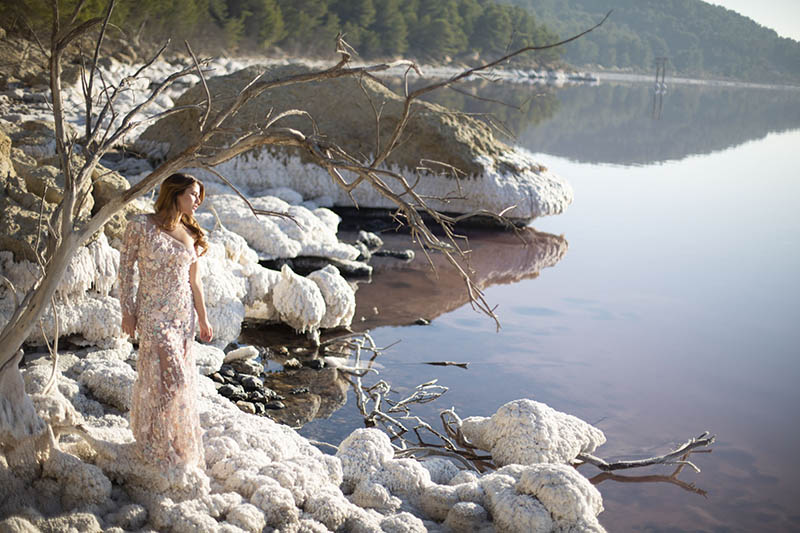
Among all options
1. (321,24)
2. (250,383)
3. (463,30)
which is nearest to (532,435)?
(250,383)

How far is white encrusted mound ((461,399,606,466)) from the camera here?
4.46 metres

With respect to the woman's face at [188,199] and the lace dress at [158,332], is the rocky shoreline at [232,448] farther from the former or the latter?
the woman's face at [188,199]

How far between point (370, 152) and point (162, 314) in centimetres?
752

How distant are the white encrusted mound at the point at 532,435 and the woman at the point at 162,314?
1796mm

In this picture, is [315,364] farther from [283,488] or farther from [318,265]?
[283,488]

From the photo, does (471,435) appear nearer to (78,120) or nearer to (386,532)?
(386,532)

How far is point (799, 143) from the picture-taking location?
76.9 ft

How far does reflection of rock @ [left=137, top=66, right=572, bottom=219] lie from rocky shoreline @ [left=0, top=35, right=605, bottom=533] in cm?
381

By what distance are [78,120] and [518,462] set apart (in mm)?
10038

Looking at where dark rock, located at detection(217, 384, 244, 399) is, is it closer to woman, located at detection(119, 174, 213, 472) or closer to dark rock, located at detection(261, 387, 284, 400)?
dark rock, located at detection(261, 387, 284, 400)

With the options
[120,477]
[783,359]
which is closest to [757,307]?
[783,359]

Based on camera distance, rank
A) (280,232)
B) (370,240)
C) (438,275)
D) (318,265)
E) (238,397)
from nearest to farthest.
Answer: (238,397) < (438,275) < (280,232) < (318,265) < (370,240)

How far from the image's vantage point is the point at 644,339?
713cm

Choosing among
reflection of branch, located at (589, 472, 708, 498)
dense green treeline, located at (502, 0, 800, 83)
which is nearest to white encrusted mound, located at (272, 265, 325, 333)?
reflection of branch, located at (589, 472, 708, 498)
